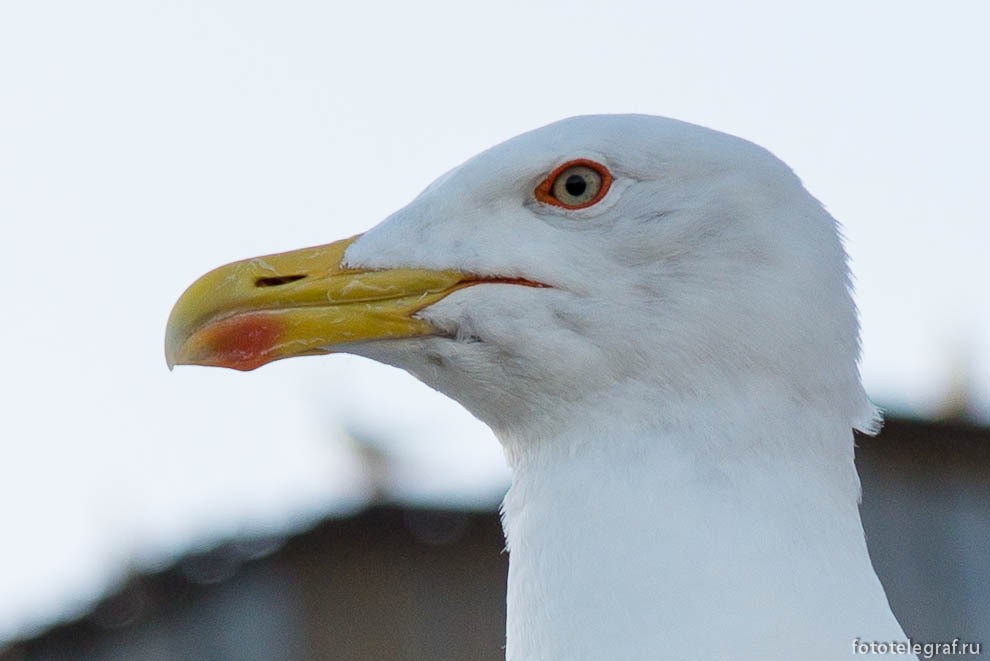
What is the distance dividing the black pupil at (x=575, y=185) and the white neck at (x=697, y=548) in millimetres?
620

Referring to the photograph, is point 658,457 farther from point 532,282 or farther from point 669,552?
point 532,282

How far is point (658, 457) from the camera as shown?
12.4 ft

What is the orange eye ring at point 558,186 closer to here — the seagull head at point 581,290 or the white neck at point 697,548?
the seagull head at point 581,290

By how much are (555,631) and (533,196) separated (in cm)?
113

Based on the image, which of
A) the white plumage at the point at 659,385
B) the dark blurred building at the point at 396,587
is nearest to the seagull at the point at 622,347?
the white plumage at the point at 659,385

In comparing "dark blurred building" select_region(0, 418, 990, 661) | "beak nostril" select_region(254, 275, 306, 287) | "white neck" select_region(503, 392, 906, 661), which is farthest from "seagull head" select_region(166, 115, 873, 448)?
"dark blurred building" select_region(0, 418, 990, 661)

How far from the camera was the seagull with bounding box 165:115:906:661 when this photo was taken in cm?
363

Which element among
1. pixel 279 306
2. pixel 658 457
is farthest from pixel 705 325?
Answer: pixel 279 306

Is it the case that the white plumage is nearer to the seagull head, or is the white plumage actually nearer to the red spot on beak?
the seagull head

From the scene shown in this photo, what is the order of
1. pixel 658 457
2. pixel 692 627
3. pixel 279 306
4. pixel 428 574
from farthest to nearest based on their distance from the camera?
pixel 428 574 < pixel 279 306 < pixel 658 457 < pixel 692 627

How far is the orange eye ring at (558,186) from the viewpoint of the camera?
13.3 feet

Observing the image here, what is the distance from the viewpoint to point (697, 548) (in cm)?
361

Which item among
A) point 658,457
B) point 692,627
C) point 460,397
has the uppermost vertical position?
point 460,397

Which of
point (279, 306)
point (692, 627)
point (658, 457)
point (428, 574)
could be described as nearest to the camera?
point (692, 627)
